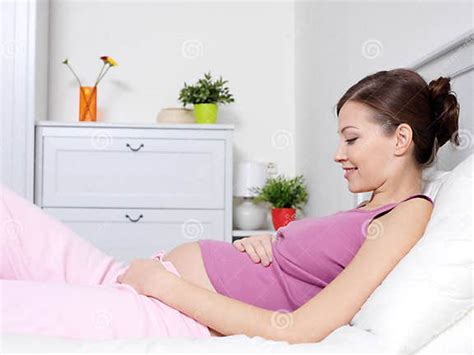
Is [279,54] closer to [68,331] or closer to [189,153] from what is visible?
[189,153]

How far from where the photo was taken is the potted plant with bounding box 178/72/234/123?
3275mm

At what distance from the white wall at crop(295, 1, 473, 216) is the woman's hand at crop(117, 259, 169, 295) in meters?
1.05

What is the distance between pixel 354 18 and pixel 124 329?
6.47 ft

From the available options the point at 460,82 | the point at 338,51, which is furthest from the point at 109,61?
the point at 460,82

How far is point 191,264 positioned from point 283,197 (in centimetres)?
198

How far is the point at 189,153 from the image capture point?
3096 millimetres

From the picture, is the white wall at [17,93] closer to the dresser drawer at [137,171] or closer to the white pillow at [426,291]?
the dresser drawer at [137,171]

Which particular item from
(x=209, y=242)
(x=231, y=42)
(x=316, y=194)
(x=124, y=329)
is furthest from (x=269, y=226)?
(x=124, y=329)

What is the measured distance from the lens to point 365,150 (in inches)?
53.5
